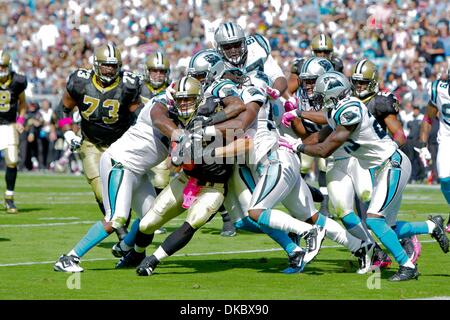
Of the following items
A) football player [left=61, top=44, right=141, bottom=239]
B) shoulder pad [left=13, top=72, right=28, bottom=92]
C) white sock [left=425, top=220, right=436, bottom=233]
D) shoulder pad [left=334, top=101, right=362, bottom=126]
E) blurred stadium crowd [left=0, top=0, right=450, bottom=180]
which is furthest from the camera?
blurred stadium crowd [left=0, top=0, right=450, bottom=180]

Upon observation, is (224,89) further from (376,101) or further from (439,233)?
(439,233)

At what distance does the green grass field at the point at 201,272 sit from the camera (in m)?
6.62

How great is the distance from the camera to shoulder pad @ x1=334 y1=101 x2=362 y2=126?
7141 millimetres

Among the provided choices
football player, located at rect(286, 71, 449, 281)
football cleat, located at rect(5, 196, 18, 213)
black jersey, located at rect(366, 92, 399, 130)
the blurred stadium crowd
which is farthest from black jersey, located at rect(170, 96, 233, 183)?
the blurred stadium crowd

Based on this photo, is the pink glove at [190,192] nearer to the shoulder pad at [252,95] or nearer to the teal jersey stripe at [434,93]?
the shoulder pad at [252,95]

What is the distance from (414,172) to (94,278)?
12756 mm

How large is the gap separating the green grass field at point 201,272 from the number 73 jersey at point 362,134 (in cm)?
90

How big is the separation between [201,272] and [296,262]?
736 mm

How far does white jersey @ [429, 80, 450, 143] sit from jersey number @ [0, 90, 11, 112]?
5281 mm

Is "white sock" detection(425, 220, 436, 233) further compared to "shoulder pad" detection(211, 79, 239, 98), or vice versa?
"white sock" detection(425, 220, 436, 233)

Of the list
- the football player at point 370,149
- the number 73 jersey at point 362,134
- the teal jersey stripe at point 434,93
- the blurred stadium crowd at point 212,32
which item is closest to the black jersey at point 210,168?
the football player at point 370,149

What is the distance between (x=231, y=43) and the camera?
27.7 feet

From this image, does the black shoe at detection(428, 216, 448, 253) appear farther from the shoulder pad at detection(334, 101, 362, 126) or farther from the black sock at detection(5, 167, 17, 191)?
the black sock at detection(5, 167, 17, 191)
